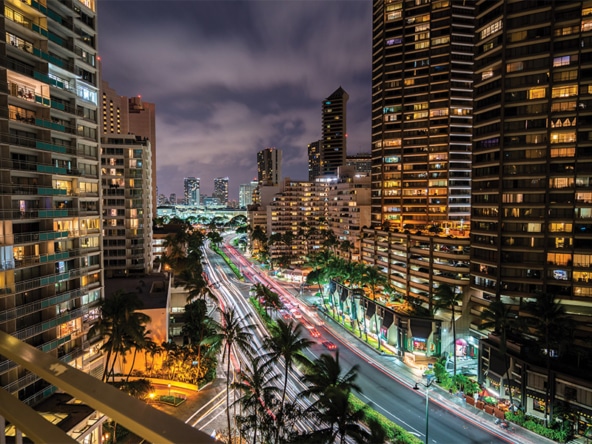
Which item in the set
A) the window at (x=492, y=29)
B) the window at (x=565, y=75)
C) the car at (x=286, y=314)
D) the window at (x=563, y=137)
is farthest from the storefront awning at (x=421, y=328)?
the window at (x=492, y=29)

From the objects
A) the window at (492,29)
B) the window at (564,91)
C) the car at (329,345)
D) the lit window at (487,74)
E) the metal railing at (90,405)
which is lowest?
the car at (329,345)

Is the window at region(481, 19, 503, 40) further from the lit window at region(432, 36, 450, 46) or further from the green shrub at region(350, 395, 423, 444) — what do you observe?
the green shrub at region(350, 395, 423, 444)

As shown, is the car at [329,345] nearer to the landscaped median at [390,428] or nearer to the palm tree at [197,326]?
the landscaped median at [390,428]

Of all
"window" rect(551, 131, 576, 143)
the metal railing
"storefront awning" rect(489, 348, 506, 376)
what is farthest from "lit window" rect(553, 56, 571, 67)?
the metal railing

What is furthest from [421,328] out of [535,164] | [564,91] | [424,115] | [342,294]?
[424,115]

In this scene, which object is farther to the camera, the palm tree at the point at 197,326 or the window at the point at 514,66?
the window at the point at 514,66

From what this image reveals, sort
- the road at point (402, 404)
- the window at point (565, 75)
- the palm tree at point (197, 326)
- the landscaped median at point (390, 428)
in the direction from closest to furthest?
the landscaped median at point (390, 428), the road at point (402, 404), the palm tree at point (197, 326), the window at point (565, 75)
